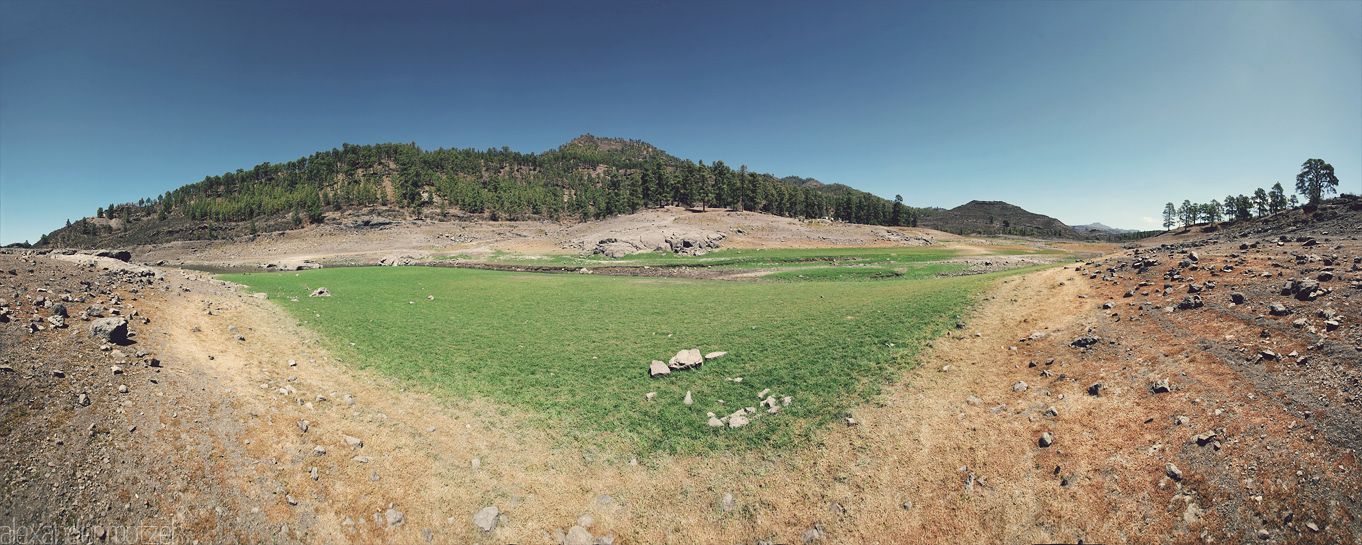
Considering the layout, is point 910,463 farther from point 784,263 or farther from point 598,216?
point 598,216

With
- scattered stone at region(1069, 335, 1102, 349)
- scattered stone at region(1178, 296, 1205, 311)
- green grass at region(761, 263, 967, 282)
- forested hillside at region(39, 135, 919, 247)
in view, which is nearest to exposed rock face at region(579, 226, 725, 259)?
green grass at region(761, 263, 967, 282)

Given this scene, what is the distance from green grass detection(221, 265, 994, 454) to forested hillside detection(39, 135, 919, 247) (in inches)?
2950

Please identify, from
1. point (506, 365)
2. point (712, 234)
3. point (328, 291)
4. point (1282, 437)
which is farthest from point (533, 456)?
point (712, 234)

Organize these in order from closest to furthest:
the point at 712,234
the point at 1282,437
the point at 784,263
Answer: the point at 1282,437, the point at 784,263, the point at 712,234

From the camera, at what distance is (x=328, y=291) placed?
2069cm

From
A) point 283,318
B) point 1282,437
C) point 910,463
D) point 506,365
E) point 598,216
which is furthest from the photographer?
point 598,216

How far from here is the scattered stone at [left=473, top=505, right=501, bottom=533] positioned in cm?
581

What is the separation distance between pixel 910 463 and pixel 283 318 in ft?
62.5

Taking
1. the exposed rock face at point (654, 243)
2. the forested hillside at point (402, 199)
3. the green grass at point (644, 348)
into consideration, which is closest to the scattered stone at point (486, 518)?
the green grass at point (644, 348)

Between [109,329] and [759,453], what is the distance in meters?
12.5

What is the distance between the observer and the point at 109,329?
7848mm

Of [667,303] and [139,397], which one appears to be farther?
[667,303]

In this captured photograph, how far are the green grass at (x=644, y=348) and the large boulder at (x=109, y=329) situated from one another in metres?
3.88

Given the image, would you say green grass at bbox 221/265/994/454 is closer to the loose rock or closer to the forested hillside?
the loose rock
